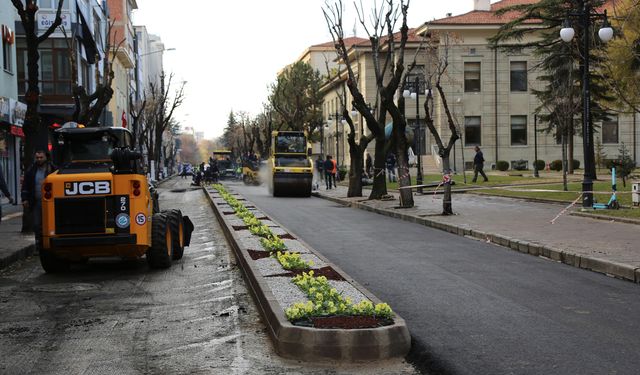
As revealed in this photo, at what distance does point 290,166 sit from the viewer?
37.2 meters

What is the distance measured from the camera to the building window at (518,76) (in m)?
57.4

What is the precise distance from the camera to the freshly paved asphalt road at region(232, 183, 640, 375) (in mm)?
6082

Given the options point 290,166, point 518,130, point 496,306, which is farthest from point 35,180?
point 518,130

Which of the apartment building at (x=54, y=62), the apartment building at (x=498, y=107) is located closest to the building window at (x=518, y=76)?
the apartment building at (x=498, y=107)

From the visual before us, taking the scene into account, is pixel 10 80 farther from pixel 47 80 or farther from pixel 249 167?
pixel 249 167

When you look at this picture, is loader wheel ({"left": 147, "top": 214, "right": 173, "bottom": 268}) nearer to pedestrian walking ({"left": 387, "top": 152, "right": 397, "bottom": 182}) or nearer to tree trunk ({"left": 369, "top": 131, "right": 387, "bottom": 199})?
tree trunk ({"left": 369, "top": 131, "right": 387, "bottom": 199})

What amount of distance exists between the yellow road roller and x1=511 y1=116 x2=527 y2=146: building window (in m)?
24.2

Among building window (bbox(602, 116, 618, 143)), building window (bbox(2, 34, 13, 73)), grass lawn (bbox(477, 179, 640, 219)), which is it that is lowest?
grass lawn (bbox(477, 179, 640, 219))

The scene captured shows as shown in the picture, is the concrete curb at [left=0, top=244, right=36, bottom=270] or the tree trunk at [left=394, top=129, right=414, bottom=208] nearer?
the concrete curb at [left=0, top=244, right=36, bottom=270]

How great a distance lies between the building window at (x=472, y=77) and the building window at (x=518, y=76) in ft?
9.38

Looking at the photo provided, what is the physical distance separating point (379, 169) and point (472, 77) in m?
29.9

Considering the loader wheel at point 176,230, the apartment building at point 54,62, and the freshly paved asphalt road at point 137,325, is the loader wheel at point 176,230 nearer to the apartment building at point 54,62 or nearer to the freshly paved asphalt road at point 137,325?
the freshly paved asphalt road at point 137,325

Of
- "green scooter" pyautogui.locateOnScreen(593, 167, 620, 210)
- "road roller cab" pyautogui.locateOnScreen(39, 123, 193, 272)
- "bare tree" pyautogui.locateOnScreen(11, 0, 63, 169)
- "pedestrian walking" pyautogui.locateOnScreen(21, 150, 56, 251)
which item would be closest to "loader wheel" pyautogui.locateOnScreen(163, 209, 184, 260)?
"road roller cab" pyautogui.locateOnScreen(39, 123, 193, 272)

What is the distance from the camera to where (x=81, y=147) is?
1244 centimetres
